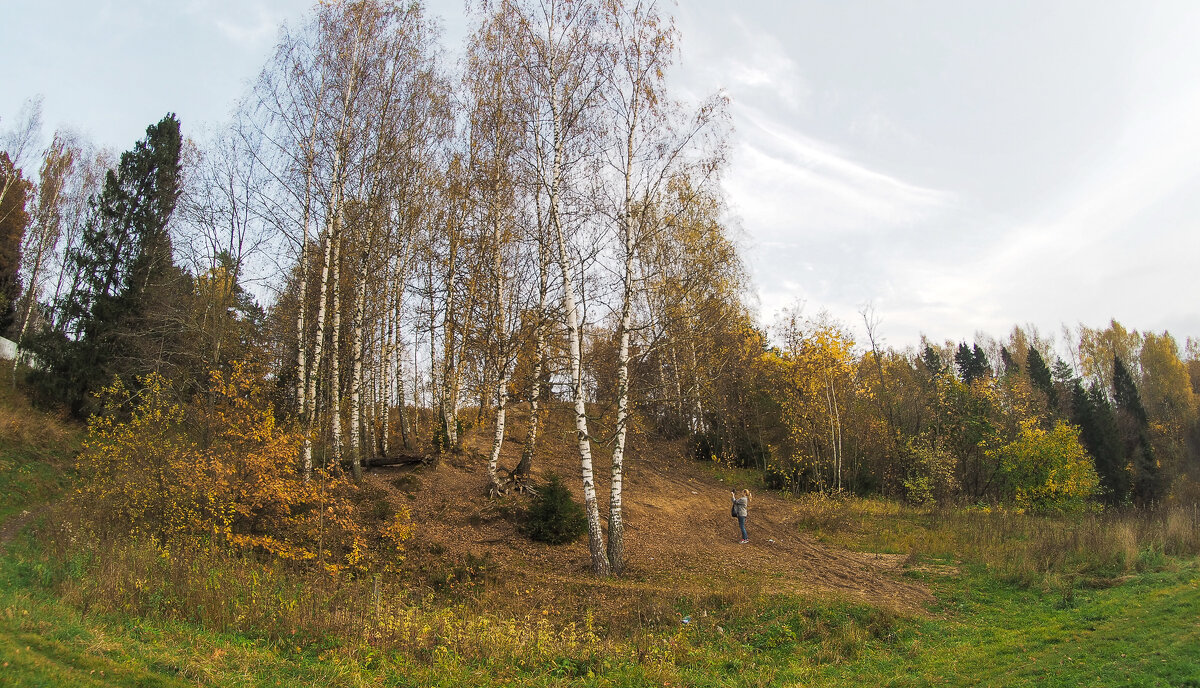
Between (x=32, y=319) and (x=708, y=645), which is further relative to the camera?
(x=32, y=319)

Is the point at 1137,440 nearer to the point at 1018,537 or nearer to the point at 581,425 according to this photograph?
the point at 1018,537

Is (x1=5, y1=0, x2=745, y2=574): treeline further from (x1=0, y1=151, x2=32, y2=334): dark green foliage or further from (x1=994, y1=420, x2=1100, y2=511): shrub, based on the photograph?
(x1=994, y1=420, x2=1100, y2=511): shrub

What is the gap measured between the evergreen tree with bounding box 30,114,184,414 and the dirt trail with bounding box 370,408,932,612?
35.1 feet

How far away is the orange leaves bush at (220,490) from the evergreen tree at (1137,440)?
4799 cm

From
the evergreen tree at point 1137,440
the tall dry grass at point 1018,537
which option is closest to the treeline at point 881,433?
the tall dry grass at point 1018,537

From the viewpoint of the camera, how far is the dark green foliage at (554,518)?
13508mm

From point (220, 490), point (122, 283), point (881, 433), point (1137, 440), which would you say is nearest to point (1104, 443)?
point (1137, 440)

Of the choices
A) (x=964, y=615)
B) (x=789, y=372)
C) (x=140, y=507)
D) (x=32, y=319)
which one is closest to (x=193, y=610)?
(x=140, y=507)

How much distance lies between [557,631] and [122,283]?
22.2 metres

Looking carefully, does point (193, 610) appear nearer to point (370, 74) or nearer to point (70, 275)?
point (370, 74)

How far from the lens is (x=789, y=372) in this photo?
2717 centimetres

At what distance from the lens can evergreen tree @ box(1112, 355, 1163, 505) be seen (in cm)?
4478

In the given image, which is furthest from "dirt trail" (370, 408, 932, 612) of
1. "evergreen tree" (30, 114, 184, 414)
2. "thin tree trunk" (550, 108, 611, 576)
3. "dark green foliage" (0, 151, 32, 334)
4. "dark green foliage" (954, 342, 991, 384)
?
"dark green foliage" (954, 342, 991, 384)

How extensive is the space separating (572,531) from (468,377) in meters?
6.25
